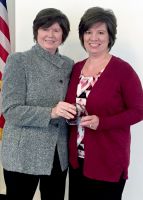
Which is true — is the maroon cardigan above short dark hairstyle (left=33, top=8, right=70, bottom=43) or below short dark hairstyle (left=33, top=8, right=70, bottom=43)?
below

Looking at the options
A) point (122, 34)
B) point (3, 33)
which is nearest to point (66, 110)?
point (122, 34)

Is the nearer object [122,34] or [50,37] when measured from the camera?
[50,37]

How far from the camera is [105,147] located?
1541mm

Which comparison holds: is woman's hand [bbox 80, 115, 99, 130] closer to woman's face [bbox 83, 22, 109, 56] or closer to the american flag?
woman's face [bbox 83, 22, 109, 56]

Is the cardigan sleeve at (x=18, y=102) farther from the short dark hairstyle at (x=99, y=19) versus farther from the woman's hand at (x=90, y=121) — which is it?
the short dark hairstyle at (x=99, y=19)

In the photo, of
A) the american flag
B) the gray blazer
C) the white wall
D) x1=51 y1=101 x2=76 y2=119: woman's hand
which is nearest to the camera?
x1=51 y1=101 x2=76 y2=119: woman's hand

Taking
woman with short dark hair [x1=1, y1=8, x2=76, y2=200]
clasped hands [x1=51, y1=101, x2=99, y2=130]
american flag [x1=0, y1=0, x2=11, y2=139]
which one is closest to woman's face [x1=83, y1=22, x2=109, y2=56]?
woman with short dark hair [x1=1, y1=8, x2=76, y2=200]

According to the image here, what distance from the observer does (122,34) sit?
1.92 metres

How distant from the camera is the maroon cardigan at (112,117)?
1505 mm

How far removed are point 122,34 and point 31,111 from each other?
772 mm

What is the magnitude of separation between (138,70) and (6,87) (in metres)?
0.81

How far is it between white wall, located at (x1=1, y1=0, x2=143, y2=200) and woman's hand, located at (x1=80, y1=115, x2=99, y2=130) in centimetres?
56

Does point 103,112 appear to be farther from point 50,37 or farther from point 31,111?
point 50,37

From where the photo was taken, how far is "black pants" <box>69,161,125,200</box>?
158 cm
